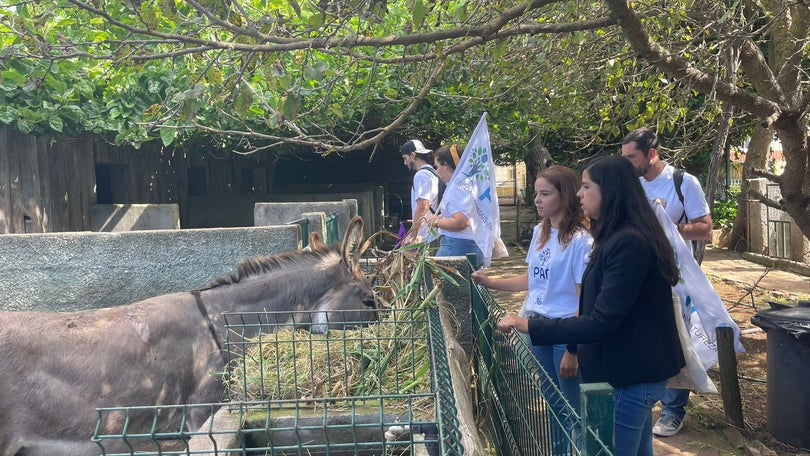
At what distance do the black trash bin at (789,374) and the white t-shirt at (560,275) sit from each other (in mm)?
2248

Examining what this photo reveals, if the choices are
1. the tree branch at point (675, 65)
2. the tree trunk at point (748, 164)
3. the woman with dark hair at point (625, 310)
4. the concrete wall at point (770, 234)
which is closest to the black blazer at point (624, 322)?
the woman with dark hair at point (625, 310)

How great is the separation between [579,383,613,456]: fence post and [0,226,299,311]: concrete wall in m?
3.93

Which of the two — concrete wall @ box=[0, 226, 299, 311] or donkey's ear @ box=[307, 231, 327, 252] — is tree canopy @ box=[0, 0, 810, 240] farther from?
concrete wall @ box=[0, 226, 299, 311]

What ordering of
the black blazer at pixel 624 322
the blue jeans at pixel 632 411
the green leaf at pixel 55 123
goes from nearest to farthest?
the black blazer at pixel 624 322, the blue jeans at pixel 632 411, the green leaf at pixel 55 123

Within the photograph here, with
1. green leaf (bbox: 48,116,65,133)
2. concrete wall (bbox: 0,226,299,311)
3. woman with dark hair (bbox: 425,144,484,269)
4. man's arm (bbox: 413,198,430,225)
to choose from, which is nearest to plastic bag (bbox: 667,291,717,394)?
woman with dark hair (bbox: 425,144,484,269)

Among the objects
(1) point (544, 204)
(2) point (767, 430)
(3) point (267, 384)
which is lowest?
(2) point (767, 430)

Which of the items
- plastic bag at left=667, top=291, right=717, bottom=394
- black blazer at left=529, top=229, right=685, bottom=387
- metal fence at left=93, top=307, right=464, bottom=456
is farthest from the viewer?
plastic bag at left=667, top=291, right=717, bottom=394

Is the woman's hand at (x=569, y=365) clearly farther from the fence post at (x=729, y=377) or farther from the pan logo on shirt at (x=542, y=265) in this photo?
the fence post at (x=729, y=377)

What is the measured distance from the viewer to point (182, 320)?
424 cm

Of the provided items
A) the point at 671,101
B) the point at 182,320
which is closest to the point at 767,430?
the point at 671,101

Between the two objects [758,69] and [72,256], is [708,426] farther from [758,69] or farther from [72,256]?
[72,256]

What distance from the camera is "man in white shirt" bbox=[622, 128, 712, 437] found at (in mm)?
4832

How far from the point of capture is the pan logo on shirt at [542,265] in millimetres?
3894

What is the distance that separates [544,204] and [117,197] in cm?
932
